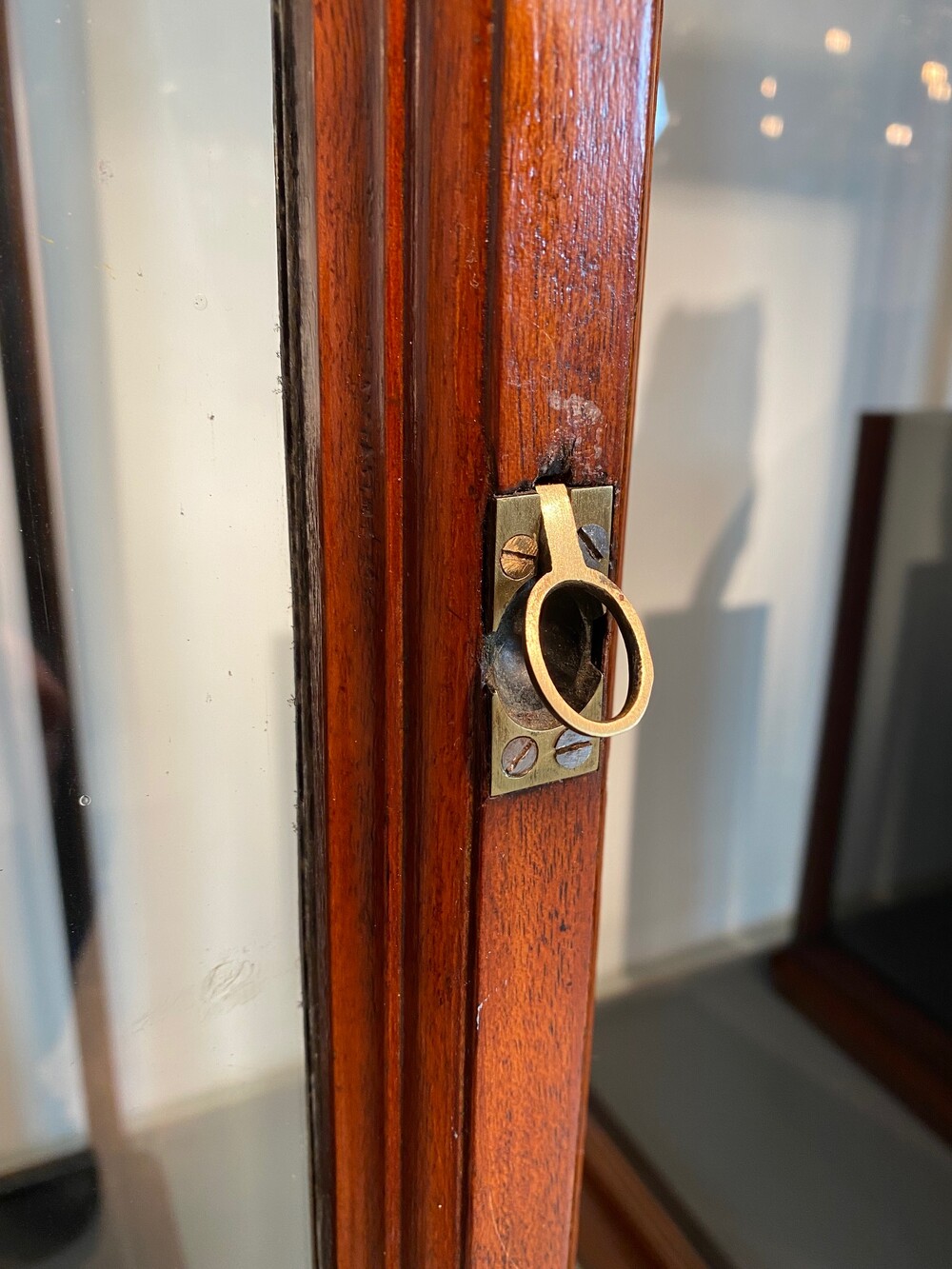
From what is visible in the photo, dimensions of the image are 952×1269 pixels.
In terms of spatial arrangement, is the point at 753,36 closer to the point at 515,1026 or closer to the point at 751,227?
the point at 751,227

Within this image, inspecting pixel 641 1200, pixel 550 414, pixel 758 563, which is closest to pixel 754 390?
pixel 758 563

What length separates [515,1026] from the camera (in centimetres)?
32

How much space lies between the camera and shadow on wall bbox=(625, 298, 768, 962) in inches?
29.6

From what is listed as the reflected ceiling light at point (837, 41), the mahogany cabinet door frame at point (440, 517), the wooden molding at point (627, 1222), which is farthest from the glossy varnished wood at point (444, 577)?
the reflected ceiling light at point (837, 41)

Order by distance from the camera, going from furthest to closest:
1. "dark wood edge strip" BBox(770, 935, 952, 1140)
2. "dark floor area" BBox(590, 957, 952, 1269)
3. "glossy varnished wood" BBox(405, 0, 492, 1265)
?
"dark wood edge strip" BBox(770, 935, 952, 1140) < "dark floor area" BBox(590, 957, 952, 1269) < "glossy varnished wood" BBox(405, 0, 492, 1265)

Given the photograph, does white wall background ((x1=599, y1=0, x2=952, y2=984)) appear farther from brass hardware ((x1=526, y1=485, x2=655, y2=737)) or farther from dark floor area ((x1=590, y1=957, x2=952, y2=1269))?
brass hardware ((x1=526, y1=485, x2=655, y2=737))

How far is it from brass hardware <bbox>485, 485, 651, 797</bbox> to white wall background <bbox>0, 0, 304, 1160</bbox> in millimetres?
94

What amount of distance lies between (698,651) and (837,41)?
1.73 feet

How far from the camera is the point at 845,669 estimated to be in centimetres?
93

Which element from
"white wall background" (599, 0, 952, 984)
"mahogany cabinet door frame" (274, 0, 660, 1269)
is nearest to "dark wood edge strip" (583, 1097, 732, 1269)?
"white wall background" (599, 0, 952, 984)

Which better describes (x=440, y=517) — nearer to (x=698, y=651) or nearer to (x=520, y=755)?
(x=520, y=755)

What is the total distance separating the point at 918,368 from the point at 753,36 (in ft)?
1.14

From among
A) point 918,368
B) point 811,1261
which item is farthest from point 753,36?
point 811,1261

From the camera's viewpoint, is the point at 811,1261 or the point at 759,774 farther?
the point at 759,774
